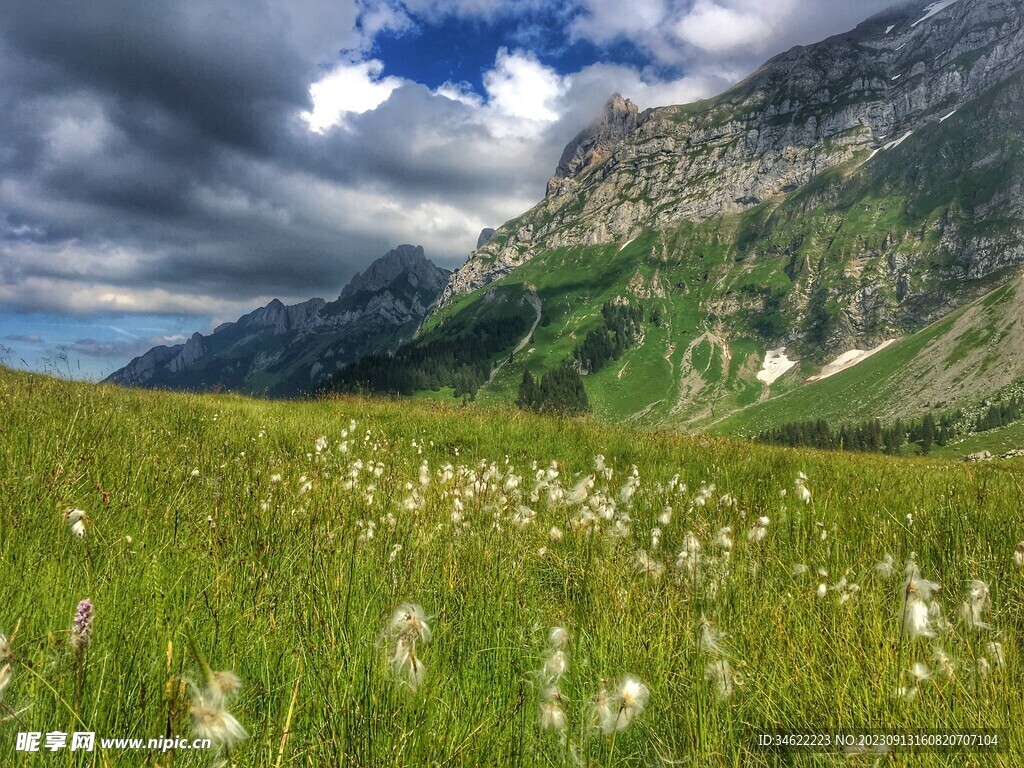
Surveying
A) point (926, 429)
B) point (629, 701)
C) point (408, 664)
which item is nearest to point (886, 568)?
point (629, 701)

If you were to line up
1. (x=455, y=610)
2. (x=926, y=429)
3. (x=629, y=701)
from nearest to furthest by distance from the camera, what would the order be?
1. (x=629, y=701)
2. (x=455, y=610)
3. (x=926, y=429)

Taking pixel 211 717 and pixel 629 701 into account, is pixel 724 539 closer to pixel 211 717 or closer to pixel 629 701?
pixel 629 701

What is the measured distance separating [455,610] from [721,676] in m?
1.80

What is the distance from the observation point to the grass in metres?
2.31

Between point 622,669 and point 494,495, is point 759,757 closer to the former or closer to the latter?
point 622,669

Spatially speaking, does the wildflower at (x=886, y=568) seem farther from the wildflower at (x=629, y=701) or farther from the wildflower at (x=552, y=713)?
the wildflower at (x=552, y=713)

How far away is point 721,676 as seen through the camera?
256cm

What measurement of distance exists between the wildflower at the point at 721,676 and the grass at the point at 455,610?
0.06m

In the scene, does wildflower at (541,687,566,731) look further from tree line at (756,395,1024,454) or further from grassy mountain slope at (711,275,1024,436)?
grassy mountain slope at (711,275,1024,436)

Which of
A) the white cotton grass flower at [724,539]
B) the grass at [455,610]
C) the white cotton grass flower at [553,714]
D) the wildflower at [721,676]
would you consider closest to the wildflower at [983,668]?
the grass at [455,610]

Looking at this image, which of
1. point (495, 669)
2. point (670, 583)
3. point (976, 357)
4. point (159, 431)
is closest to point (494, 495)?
point (670, 583)

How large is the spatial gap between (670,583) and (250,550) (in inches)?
128

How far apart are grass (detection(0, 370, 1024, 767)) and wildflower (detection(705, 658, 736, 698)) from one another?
0.20ft

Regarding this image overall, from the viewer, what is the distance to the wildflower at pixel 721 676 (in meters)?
2.46
